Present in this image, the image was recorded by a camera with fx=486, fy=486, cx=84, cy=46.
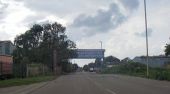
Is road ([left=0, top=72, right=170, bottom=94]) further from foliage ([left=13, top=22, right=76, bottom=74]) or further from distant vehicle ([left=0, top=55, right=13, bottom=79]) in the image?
foliage ([left=13, top=22, right=76, bottom=74])

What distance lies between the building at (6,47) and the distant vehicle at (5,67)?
66.8 metres

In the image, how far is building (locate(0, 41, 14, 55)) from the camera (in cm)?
13224

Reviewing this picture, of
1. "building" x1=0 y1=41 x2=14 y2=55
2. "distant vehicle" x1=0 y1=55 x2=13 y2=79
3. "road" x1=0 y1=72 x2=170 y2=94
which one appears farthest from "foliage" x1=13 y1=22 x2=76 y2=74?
"road" x1=0 y1=72 x2=170 y2=94

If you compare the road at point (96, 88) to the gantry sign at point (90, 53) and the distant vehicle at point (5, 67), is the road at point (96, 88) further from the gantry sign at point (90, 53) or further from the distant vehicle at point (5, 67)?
the gantry sign at point (90, 53)

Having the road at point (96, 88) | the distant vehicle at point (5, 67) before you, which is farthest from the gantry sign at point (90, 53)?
the road at point (96, 88)

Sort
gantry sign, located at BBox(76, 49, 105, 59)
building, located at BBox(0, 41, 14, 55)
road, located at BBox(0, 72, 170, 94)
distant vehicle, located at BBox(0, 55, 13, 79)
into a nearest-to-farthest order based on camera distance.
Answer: road, located at BBox(0, 72, 170, 94) → distant vehicle, located at BBox(0, 55, 13, 79) → building, located at BBox(0, 41, 14, 55) → gantry sign, located at BBox(76, 49, 105, 59)

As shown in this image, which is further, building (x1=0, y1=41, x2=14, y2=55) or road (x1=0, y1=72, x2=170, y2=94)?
building (x1=0, y1=41, x2=14, y2=55)

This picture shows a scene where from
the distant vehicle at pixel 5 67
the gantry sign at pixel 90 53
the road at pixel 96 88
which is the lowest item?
the road at pixel 96 88

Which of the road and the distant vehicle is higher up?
the distant vehicle

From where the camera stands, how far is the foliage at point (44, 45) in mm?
115812

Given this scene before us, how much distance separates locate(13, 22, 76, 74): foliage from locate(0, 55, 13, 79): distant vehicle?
49075 millimetres

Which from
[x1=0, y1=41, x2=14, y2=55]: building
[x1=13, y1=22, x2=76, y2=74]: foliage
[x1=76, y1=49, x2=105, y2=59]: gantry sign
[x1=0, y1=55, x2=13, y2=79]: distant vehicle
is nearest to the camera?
[x1=0, y1=55, x2=13, y2=79]: distant vehicle

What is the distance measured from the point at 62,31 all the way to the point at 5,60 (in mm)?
65602

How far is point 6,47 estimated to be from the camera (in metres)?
138
